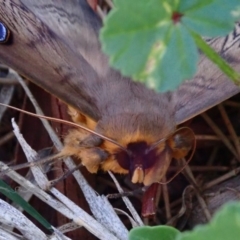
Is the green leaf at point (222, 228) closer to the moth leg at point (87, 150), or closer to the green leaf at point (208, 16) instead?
the green leaf at point (208, 16)

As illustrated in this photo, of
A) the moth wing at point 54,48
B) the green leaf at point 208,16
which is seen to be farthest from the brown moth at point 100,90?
the green leaf at point 208,16

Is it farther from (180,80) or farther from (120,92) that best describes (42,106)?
(180,80)

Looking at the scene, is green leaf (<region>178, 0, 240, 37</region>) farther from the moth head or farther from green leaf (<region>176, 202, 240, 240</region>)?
the moth head

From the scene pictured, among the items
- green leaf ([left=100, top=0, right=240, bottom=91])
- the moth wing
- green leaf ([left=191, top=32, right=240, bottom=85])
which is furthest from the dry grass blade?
green leaf ([left=100, top=0, right=240, bottom=91])

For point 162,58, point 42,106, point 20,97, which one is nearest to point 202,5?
point 162,58

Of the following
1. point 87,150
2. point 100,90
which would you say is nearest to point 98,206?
point 87,150
